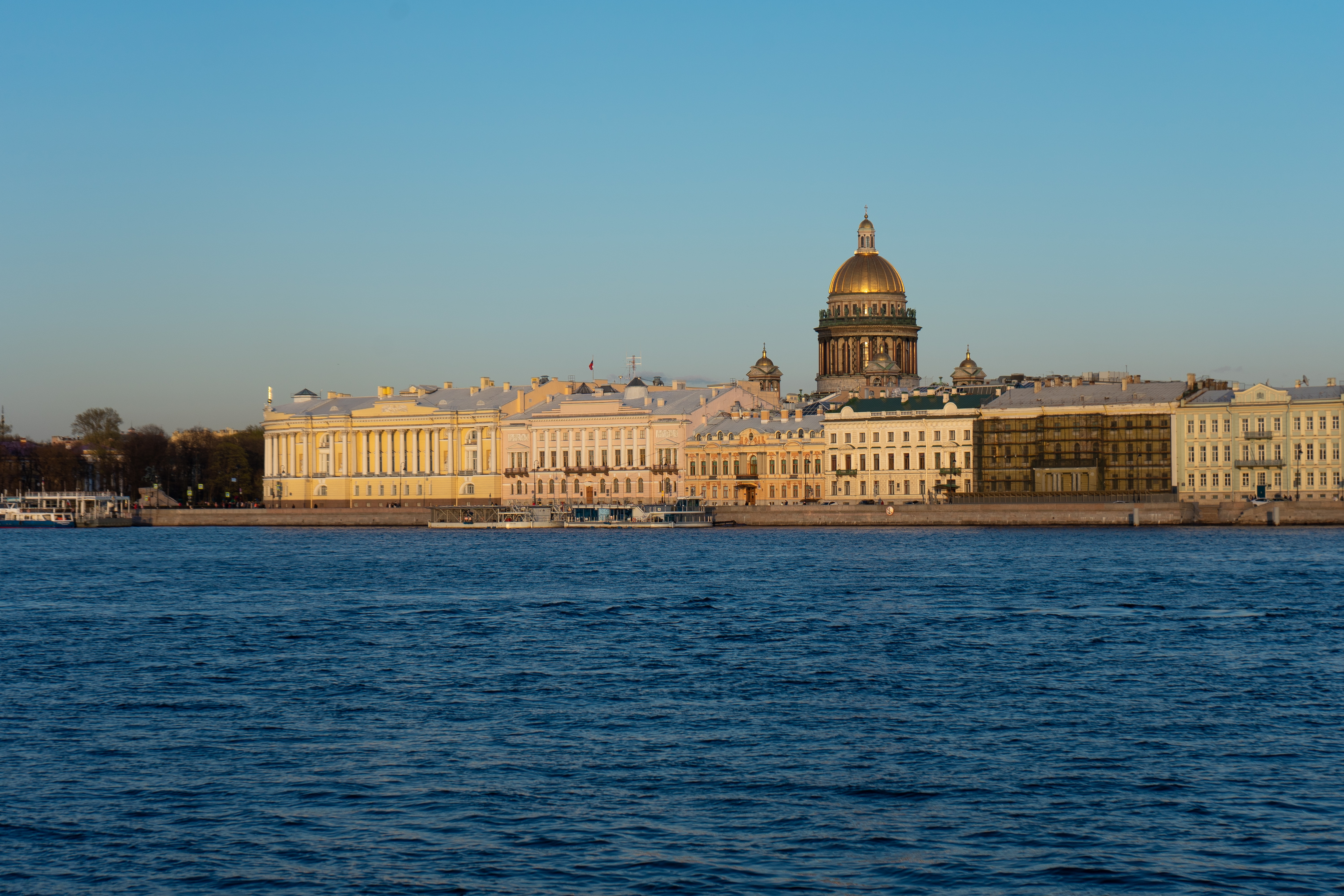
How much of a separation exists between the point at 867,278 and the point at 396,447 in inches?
1183

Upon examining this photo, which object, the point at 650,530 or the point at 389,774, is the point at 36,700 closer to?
the point at 389,774

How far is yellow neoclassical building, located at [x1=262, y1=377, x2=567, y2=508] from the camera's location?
306ft

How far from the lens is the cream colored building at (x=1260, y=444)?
68812 mm

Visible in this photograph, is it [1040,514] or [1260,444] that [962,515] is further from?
[1260,444]

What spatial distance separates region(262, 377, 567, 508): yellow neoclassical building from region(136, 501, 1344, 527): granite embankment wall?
20.7 metres

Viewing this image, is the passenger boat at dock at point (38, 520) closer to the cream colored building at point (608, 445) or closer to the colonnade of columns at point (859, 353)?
the cream colored building at point (608, 445)

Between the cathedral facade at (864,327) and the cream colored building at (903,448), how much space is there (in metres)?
23.3

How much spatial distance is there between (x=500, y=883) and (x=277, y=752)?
16.2ft

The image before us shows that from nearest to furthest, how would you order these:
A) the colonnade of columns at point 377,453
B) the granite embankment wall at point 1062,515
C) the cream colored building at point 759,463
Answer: the granite embankment wall at point 1062,515 < the cream colored building at point 759,463 < the colonnade of columns at point 377,453

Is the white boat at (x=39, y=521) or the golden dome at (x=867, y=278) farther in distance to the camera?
the golden dome at (x=867, y=278)

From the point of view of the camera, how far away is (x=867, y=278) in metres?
107

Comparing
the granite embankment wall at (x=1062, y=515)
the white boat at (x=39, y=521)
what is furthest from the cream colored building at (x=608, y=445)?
the white boat at (x=39, y=521)

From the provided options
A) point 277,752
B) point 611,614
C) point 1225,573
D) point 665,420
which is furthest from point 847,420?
point 277,752

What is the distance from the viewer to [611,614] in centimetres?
2986
